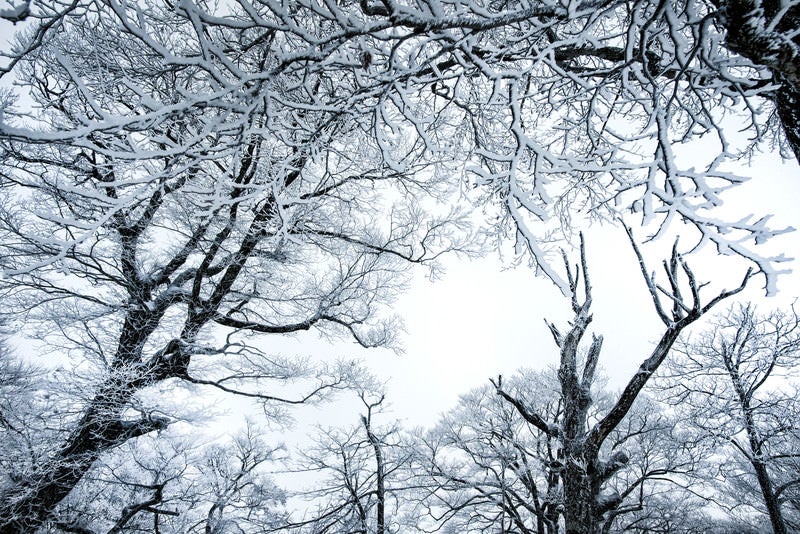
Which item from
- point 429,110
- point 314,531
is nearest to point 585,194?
point 429,110

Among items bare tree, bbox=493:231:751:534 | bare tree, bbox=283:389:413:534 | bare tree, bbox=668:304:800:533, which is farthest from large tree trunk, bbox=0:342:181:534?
bare tree, bbox=668:304:800:533

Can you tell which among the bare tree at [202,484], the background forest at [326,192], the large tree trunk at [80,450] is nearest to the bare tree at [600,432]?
the background forest at [326,192]

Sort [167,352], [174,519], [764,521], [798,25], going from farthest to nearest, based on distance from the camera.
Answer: [764,521]
[174,519]
[167,352]
[798,25]

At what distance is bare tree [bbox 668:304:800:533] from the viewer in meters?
7.75

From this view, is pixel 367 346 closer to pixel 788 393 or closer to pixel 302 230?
pixel 302 230

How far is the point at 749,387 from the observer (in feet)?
27.4

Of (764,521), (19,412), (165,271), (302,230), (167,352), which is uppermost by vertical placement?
(302,230)

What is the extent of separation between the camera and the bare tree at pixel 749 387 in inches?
305

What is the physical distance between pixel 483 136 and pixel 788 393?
12367mm

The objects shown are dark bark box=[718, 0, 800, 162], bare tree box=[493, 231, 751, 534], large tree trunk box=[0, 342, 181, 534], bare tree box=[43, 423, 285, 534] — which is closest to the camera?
dark bark box=[718, 0, 800, 162]

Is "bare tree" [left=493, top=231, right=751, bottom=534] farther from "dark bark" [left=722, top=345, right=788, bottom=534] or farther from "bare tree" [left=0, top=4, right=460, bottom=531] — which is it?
"dark bark" [left=722, top=345, right=788, bottom=534]

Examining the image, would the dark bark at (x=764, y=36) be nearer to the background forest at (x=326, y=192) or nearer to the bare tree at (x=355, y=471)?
the background forest at (x=326, y=192)

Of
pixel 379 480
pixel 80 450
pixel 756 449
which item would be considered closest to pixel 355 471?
pixel 379 480

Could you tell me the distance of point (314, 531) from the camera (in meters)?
10.8
